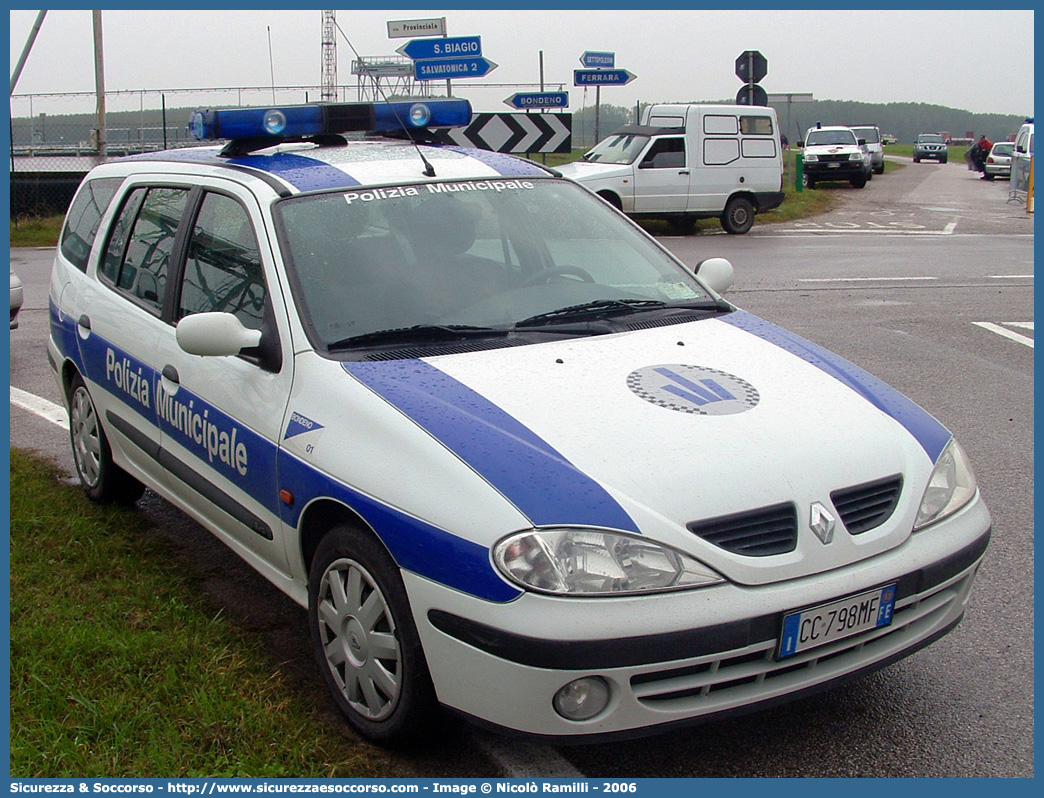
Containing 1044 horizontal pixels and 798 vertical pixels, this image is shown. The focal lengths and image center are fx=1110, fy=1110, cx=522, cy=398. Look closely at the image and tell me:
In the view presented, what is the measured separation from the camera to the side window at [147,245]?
171 inches

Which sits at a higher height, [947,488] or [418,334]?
[418,334]

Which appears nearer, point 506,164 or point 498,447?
point 498,447

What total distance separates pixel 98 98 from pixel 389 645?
21864 millimetres

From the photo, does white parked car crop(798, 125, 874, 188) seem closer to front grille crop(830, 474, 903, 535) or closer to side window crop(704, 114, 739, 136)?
side window crop(704, 114, 739, 136)

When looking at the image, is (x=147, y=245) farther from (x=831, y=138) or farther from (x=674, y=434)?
(x=831, y=138)

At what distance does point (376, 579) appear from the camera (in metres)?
2.94

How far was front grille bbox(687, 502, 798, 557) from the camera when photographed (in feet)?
8.96

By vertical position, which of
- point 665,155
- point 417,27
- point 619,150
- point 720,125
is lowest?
point 665,155

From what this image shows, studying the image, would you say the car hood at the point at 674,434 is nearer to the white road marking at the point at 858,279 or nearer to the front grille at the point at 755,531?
the front grille at the point at 755,531

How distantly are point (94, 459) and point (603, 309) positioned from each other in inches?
104

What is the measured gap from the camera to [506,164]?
14.7 feet

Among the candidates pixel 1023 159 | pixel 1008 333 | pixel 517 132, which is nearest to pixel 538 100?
pixel 517 132

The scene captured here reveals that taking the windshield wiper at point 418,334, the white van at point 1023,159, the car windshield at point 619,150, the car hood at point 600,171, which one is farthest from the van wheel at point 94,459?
the white van at point 1023,159

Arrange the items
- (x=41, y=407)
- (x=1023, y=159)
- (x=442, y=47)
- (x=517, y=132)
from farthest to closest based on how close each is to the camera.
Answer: (x=1023, y=159) → (x=442, y=47) → (x=517, y=132) → (x=41, y=407)
